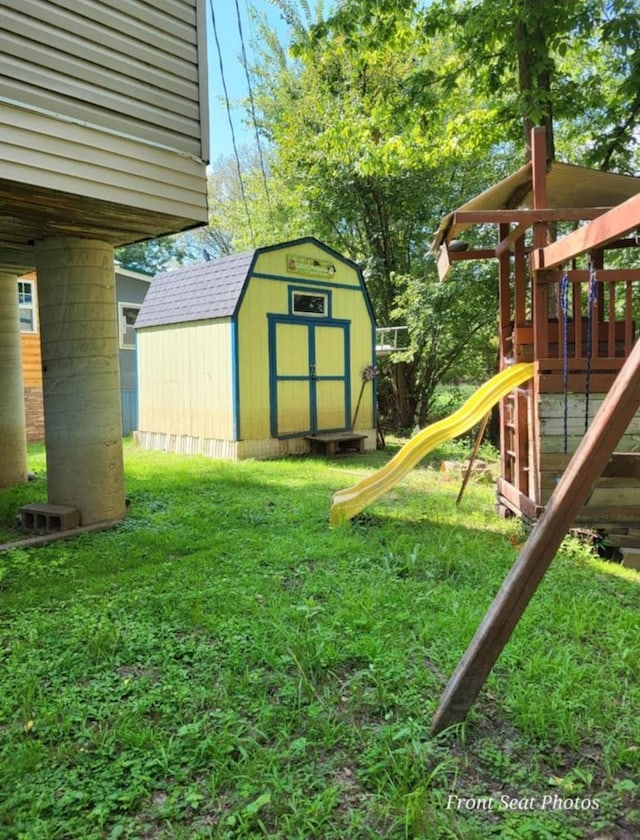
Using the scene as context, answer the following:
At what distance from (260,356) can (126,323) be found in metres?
6.72

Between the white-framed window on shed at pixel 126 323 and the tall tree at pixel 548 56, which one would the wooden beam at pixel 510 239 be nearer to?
the tall tree at pixel 548 56

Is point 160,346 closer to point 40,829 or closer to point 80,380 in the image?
point 80,380

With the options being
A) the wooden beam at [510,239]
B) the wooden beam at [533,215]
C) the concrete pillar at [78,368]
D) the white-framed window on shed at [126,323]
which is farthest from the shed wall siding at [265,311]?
the white-framed window on shed at [126,323]

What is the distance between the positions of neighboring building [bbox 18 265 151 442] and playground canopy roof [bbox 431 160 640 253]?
28.3 feet

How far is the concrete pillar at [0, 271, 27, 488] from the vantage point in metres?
→ 6.23

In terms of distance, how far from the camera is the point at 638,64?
6.38 metres

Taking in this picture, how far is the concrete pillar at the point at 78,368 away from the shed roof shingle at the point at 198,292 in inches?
136

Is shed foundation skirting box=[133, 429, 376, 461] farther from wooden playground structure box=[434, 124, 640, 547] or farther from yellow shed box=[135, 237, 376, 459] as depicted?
wooden playground structure box=[434, 124, 640, 547]

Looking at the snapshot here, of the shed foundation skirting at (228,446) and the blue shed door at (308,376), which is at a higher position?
the blue shed door at (308,376)

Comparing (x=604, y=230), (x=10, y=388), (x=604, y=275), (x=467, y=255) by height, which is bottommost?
(x=10, y=388)

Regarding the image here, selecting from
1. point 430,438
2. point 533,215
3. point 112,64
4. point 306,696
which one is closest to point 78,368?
point 112,64

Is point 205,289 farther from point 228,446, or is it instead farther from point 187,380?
point 228,446

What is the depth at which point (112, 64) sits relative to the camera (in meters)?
3.71

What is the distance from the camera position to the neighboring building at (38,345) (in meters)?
11.8
